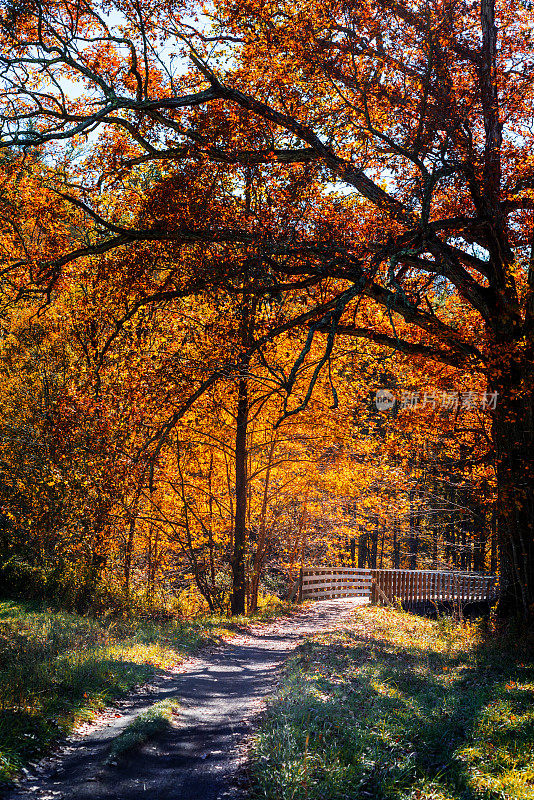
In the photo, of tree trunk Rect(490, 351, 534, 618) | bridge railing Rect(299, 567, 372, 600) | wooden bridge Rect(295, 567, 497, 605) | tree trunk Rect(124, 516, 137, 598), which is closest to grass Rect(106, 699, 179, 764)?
tree trunk Rect(490, 351, 534, 618)

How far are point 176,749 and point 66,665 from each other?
2424 mm

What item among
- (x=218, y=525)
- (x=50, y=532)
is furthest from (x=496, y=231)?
(x=218, y=525)

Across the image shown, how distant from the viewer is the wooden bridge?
1878 centimetres

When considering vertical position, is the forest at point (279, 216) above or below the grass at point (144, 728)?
above

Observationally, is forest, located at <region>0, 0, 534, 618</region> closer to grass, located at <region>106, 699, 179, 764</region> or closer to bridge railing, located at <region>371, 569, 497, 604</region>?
grass, located at <region>106, 699, 179, 764</region>

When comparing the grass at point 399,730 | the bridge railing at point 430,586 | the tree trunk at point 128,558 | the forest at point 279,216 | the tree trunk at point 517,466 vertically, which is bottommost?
the bridge railing at point 430,586

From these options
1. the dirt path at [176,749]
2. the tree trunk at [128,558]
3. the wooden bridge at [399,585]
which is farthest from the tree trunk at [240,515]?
the dirt path at [176,749]

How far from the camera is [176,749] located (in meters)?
5.59

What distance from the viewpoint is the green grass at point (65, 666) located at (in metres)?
5.45

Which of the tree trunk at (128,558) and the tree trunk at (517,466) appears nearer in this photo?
the tree trunk at (517,466)

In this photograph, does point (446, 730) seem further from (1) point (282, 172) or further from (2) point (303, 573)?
(2) point (303, 573)

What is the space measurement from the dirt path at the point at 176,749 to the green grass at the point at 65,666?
0.22 m

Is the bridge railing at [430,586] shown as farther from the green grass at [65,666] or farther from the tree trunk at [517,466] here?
the green grass at [65,666]

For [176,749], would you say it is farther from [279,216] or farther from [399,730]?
[279,216]
